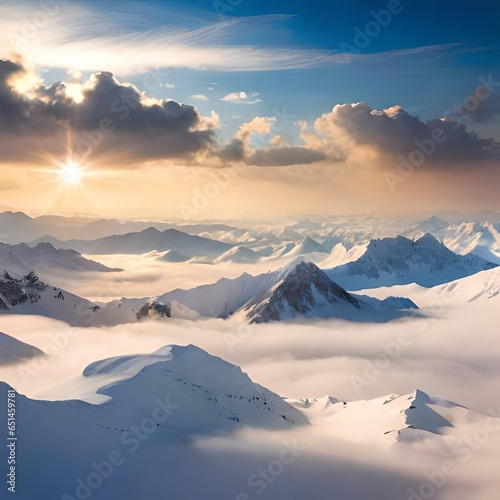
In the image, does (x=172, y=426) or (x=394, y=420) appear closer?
(x=172, y=426)

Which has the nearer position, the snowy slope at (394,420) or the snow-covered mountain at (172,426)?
the snow-covered mountain at (172,426)

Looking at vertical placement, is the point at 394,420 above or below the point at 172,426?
above

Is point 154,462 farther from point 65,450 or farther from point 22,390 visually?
point 22,390

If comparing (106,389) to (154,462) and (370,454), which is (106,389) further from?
(370,454)

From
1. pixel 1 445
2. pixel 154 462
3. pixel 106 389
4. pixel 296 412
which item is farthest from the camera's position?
pixel 296 412

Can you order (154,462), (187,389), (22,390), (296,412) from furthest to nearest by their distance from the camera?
(22,390), (296,412), (187,389), (154,462)

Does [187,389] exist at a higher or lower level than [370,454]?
higher

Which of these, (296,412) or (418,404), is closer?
(418,404)

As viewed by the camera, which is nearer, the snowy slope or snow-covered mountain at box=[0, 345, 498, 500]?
snow-covered mountain at box=[0, 345, 498, 500]

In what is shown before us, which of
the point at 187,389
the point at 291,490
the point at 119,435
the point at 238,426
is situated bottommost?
the point at 291,490

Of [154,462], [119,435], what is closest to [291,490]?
[154,462]
